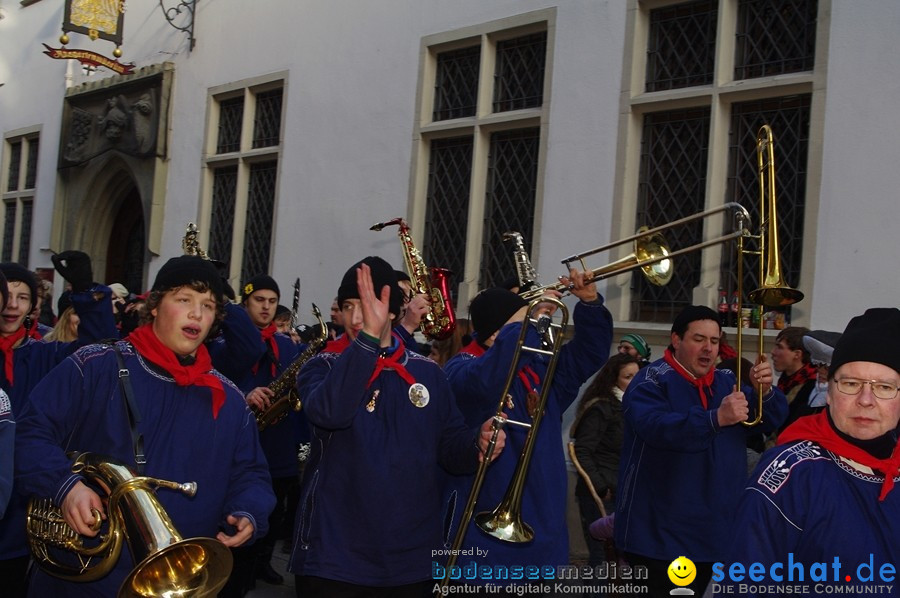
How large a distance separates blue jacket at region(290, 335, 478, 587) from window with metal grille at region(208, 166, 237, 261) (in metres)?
9.91

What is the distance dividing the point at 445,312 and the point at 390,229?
4.55 metres

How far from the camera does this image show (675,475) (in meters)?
5.04

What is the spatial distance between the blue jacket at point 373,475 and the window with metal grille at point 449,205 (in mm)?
6372

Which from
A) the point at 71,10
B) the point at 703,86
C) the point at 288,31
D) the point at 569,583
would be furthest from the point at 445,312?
the point at 71,10

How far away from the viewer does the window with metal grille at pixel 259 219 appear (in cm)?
1327

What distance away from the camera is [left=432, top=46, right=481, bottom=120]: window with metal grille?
1077 centimetres

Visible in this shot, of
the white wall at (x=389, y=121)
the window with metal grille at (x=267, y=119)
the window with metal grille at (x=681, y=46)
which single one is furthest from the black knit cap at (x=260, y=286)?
the window with metal grille at (x=267, y=119)

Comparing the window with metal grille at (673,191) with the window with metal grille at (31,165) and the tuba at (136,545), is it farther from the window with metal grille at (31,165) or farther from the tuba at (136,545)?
the window with metal grille at (31,165)

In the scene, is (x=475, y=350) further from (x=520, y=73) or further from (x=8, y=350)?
(x=520, y=73)

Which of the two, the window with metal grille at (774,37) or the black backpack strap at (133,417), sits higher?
the window with metal grille at (774,37)

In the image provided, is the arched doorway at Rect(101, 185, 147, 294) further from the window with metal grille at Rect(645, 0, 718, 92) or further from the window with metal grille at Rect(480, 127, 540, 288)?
the window with metal grille at Rect(645, 0, 718, 92)

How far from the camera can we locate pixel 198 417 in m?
3.68

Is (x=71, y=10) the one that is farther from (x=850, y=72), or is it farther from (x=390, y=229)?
(x=850, y=72)

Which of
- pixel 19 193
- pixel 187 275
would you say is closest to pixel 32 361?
pixel 187 275
